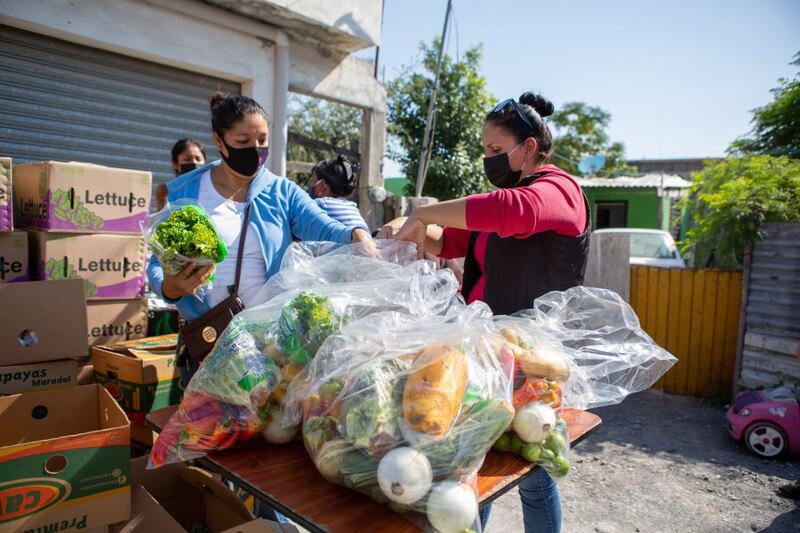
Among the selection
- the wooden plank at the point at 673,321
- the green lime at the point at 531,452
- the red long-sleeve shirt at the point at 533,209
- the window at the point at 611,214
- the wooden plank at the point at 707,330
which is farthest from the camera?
the window at the point at 611,214

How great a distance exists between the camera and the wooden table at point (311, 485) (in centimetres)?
108

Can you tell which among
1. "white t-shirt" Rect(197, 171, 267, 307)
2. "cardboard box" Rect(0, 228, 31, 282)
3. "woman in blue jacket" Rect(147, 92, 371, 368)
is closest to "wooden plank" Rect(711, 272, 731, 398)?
"woman in blue jacket" Rect(147, 92, 371, 368)

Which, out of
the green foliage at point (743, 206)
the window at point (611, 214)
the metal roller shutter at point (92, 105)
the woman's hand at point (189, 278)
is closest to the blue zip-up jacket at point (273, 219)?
the woman's hand at point (189, 278)

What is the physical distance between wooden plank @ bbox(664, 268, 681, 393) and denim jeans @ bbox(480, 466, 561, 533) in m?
4.06

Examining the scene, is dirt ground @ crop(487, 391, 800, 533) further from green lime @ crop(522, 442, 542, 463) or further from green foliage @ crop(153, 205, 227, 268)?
green foliage @ crop(153, 205, 227, 268)

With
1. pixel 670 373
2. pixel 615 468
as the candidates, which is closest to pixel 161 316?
pixel 615 468

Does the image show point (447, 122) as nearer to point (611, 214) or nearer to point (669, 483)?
point (669, 483)

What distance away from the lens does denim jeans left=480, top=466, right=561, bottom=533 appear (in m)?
1.87

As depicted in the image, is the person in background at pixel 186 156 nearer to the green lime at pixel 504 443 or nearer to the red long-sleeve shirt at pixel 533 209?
the red long-sleeve shirt at pixel 533 209

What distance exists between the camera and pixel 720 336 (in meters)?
5.15

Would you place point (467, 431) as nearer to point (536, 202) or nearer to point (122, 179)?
point (536, 202)

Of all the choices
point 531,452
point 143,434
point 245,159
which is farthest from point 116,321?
point 531,452

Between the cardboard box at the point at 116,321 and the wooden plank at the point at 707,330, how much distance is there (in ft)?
16.4

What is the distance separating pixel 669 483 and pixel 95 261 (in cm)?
396
